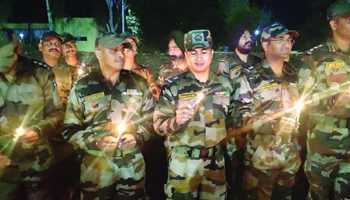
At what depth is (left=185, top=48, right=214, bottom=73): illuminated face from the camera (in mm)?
4727

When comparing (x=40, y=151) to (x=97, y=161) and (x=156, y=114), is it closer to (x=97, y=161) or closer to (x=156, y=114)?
(x=97, y=161)

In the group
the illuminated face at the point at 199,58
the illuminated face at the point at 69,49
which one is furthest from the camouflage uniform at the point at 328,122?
the illuminated face at the point at 69,49

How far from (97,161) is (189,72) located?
130 cm

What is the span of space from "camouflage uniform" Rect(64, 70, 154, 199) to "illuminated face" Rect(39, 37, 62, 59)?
3.00m

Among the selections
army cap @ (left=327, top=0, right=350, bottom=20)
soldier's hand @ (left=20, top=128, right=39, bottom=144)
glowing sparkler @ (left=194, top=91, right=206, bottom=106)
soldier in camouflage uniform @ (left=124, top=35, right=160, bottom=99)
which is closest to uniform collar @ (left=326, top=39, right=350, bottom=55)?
army cap @ (left=327, top=0, right=350, bottom=20)

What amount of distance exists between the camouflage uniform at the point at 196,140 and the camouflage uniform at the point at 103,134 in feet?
1.02

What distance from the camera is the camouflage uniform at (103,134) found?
15.2 feet

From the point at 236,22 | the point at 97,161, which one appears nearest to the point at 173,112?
the point at 97,161

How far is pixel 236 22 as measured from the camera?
111ft

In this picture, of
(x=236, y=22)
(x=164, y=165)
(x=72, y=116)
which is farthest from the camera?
(x=236, y=22)

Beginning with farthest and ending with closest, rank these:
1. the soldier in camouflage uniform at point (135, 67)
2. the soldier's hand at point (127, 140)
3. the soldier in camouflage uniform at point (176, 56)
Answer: the soldier in camouflage uniform at point (176, 56)
the soldier in camouflage uniform at point (135, 67)
the soldier's hand at point (127, 140)

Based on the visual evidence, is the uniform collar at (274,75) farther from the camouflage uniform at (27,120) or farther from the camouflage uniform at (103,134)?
the camouflage uniform at (27,120)

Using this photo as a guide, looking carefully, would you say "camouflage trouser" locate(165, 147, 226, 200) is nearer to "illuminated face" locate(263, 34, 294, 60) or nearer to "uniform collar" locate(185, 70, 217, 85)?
"uniform collar" locate(185, 70, 217, 85)

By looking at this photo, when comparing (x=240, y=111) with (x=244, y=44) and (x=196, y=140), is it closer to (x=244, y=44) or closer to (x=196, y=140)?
(x=196, y=140)
